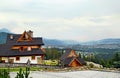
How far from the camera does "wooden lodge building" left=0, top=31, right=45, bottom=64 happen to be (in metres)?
50.3

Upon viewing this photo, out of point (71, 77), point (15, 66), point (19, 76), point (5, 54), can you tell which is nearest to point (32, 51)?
point (5, 54)

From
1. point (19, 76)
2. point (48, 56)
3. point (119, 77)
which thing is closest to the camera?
point (19, 76)

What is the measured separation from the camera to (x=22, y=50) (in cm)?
5116

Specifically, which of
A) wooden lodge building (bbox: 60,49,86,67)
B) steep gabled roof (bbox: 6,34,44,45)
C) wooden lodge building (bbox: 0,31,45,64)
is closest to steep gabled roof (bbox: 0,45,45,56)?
wooden lodge building (bbox: 0,31,45,64)

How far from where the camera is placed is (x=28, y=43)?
5116 cm

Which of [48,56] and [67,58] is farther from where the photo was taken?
[48,56]

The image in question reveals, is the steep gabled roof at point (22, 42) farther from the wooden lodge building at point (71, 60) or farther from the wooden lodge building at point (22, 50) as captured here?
the wooden lodge building at point (71, 60)

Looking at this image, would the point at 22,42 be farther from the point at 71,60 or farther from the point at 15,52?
the point at 71,60

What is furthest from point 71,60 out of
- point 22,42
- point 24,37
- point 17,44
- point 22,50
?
point 17,44

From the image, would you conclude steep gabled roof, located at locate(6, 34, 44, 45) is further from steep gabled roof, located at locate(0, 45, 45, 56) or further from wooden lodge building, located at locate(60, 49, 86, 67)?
wooden lodge building, located at locate(60, 49, 86, 67)

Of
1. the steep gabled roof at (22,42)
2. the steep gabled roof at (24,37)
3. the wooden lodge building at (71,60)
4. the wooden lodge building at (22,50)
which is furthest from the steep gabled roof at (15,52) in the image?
the wooden lodge building at (71,60)

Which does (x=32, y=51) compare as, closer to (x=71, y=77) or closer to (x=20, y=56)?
(x=20, y=56)

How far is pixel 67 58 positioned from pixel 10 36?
1062 centimetres

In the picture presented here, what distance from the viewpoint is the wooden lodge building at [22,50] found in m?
50.3
